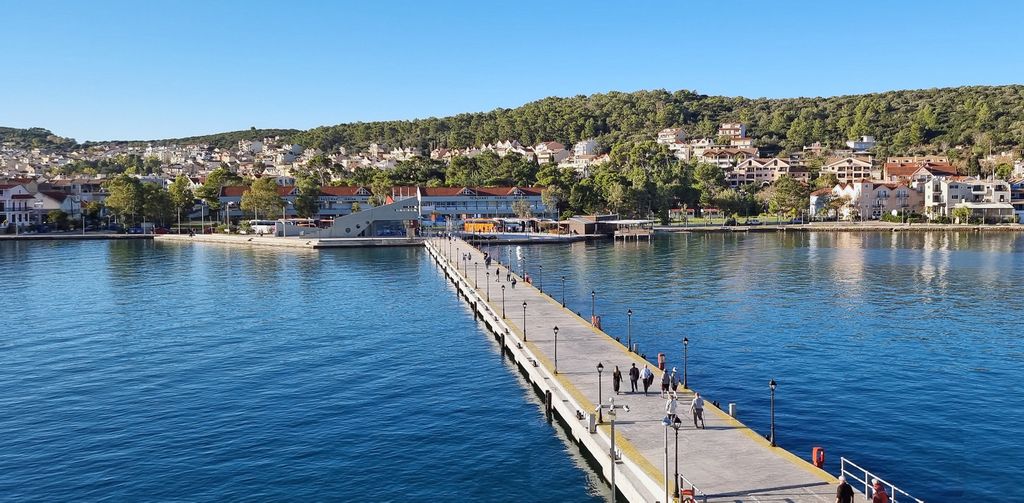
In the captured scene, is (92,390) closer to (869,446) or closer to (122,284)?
(869,446)

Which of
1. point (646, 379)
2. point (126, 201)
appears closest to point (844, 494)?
point (646, 379)

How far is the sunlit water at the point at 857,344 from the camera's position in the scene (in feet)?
101

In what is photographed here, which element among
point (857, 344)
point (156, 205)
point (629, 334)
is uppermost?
point (156, 205)

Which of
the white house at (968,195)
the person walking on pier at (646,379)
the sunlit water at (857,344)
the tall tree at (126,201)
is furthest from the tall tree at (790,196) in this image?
the person walking on pier at (646,379)

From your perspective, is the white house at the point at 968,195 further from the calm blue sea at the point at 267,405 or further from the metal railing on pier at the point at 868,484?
the metal railing on pier at the point at 868,484

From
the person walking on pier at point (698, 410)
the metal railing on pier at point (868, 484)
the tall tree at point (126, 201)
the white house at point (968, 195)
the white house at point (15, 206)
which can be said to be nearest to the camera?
the metal railing on pier at point (868, 484)

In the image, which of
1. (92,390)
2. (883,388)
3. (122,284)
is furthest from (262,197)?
(883,388)

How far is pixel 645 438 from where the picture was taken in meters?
28.0

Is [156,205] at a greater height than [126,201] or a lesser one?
lesser

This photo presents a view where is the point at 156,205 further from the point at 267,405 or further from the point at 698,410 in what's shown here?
the point at 698,410

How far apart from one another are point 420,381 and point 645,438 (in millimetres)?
16429

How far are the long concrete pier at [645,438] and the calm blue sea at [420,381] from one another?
4.32ft

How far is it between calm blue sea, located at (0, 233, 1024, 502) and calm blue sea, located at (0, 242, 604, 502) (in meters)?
0.15

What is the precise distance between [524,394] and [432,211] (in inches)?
4805
